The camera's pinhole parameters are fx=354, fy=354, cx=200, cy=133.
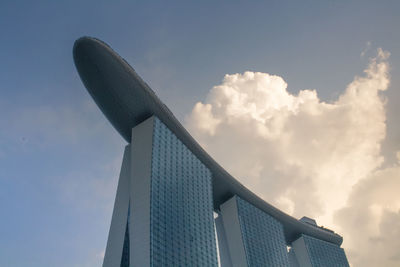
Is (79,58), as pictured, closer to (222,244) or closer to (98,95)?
(98,95)

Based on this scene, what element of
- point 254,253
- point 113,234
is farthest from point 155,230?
point 254,253

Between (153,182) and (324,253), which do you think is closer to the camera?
(153,182)

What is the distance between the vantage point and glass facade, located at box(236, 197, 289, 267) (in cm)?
6875

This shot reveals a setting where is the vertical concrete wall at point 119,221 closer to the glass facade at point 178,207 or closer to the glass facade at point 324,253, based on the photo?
the glass facade at point 178,207

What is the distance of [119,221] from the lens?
157 ft

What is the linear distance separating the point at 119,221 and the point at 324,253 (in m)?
65.1

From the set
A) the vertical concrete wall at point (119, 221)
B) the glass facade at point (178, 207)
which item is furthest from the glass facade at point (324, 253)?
the vertical concrete wall at point (119, 221)

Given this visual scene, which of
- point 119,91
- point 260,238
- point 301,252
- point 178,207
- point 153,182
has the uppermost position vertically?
point 119,91

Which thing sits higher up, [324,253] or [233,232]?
[324,253]

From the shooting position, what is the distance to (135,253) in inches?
1601

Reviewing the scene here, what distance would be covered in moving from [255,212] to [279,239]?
9.19m

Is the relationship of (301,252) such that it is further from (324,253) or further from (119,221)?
(119,221)

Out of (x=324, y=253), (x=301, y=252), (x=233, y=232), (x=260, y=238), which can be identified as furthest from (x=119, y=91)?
(x=324, y=253)

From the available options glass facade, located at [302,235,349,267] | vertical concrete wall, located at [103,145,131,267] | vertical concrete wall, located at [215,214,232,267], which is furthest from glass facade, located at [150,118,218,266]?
glass facade, located at [302,235,349,267]
